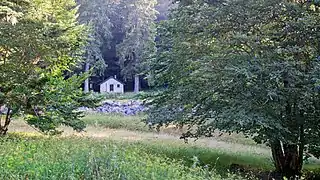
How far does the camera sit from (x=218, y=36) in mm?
9125

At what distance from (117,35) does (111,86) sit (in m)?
6.53

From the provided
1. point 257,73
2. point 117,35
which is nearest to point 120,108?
point 257,73

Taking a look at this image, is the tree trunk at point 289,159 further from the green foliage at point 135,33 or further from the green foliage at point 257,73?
the green foliage at point 135,33

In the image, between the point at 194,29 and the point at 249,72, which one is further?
the point at 194,29

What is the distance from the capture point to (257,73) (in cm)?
748

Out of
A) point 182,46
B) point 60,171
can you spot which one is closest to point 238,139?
point 182,46

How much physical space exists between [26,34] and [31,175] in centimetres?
699

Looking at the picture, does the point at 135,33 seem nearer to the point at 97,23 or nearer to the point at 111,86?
the point at 97,23

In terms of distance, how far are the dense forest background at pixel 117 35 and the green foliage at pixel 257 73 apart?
27.0 meters

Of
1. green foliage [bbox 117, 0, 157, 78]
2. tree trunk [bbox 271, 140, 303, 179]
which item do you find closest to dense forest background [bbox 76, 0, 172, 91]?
green foliage [bbox 117, 0, 157, 78]

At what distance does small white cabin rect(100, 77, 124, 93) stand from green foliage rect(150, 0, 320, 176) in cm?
3104

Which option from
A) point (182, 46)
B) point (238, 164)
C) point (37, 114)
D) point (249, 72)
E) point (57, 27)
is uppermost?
Result: point (57, 27)

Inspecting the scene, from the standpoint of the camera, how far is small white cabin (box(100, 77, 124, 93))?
40500 millimetres

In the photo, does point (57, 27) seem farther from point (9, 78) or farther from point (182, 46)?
point (182, 46)
